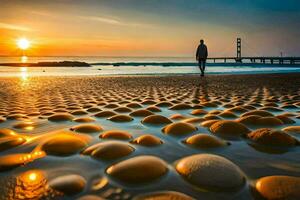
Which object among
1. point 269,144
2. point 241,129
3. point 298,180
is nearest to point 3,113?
point 241,129

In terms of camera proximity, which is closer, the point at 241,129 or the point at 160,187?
the point at 160,187

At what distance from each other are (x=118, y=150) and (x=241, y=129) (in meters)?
1.15

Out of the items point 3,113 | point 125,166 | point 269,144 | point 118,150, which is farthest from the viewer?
point 3,113

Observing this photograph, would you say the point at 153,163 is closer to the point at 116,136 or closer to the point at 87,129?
the point at 116,136

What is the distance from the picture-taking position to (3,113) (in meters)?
→ 3.70

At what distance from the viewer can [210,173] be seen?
1.42 m

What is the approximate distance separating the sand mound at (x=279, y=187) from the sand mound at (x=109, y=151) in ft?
2.77

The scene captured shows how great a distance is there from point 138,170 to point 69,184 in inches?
13.9

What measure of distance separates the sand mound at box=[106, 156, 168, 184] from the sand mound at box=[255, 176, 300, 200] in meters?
0.50

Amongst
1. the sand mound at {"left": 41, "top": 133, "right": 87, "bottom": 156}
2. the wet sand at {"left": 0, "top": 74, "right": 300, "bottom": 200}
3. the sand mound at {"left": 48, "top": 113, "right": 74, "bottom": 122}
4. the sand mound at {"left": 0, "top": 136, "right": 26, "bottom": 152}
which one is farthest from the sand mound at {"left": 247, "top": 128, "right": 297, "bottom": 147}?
the sand mound at {"left": 48, "top": 113, "right": 74, "bottom": 122}

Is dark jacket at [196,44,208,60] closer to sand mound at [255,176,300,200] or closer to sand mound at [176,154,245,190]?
sand mound at [176,154,245,190]

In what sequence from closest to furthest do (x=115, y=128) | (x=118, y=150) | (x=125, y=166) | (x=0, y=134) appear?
1. (x=125, y=166)
2. (x=118, y=150)
3. (x=0, y=134)
4. (x=115, y=128)

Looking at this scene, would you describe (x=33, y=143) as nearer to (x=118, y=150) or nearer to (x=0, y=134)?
(x=0, y=134)

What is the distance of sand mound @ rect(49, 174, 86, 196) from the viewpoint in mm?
1275
